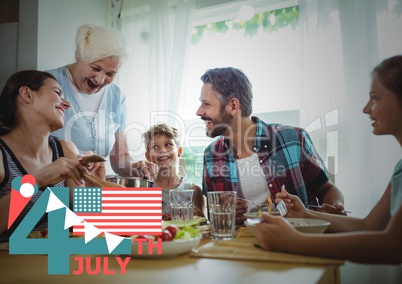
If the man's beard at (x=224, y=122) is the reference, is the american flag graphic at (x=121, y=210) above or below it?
below

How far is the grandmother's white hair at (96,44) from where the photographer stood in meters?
1.87

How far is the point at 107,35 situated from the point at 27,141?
35.2 inches

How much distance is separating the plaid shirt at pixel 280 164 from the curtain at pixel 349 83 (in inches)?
7.1

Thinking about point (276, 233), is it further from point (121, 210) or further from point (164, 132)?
point (164, 132)

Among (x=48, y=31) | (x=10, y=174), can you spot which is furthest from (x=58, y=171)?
(x=48, y=31)

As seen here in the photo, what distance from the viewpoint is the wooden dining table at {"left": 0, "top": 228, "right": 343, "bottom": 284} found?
2.11 feet

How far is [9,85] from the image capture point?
1350mm

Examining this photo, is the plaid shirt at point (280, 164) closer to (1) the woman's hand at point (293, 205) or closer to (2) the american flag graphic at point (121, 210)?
(1) the woman's hand at point (293, 205)

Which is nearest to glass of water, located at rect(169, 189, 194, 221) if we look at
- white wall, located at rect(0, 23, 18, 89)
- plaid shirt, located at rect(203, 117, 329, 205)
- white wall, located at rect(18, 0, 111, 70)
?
plaid shirt, located at rect(203, 117, 329, 205)

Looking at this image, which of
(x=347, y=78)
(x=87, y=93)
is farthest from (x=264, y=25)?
(x=87, y=93)

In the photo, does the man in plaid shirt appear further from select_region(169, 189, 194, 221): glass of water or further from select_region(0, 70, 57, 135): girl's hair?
select_region(0, 70, 57, 135): girl's hair

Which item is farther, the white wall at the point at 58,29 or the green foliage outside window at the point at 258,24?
the green foliage outside window at the point at 258,24

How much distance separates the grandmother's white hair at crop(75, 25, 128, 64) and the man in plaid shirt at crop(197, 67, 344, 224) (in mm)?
536

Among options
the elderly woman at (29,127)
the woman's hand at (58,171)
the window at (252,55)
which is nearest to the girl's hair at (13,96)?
the elderly woman at (29,127)
